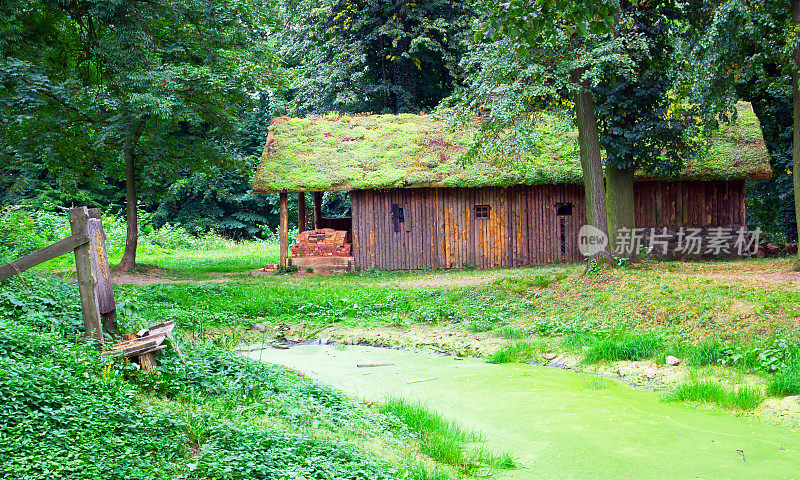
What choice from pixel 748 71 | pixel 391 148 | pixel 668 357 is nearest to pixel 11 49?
pixel 391 148

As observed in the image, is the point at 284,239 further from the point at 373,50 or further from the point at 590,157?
the point at 373,50

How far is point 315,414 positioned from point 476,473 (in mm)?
1684

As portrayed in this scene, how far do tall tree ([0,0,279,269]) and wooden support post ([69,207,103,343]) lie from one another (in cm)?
785

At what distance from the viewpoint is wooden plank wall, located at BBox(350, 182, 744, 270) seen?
19.4 metres

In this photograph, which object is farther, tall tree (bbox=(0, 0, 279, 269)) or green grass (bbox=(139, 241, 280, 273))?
green grass (bbox=(139, 241, 280, 273))

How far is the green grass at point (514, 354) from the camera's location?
9.79m

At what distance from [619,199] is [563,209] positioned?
9.98 feet

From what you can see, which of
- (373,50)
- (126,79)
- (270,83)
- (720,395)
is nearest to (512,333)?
(720,395)

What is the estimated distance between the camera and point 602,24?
616cm

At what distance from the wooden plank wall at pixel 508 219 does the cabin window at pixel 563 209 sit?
0.12 meters

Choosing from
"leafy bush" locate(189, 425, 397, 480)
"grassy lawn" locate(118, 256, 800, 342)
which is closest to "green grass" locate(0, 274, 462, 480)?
"leafy bush" locate(189, 425, 397, 480)

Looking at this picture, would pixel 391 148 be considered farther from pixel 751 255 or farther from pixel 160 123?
pixel 751 255

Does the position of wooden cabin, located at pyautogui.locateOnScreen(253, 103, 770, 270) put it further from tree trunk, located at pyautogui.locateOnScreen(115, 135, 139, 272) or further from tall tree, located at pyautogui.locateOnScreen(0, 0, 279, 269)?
tree trunk, located at pyautogui.locateOnScreen(115, 135, 139, 272)

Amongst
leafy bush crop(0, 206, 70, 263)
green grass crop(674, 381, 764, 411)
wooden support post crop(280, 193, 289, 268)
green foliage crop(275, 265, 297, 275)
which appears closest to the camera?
green grass crop(674, 381, 764, 411)
